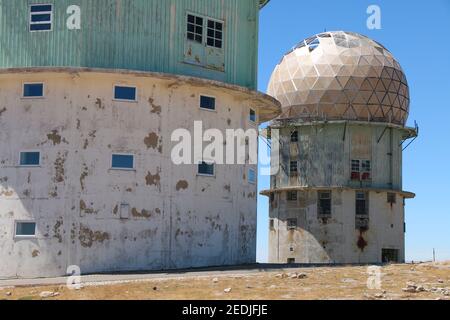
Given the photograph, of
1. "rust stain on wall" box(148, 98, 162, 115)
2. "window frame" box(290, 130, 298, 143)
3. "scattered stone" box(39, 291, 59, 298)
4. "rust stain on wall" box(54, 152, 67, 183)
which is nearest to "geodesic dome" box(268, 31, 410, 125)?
"window frame" box(290, 130, 298, 143)

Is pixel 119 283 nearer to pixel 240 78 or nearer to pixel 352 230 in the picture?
pixel 240 78

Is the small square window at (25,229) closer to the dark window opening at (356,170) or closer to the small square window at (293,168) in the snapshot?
the small square window at (293,168)

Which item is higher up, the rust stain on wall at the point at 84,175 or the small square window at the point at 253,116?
the small square window at the point at 253,116

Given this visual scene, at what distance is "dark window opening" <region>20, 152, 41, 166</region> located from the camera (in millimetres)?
26928

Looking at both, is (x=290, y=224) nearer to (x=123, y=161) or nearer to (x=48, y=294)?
(x=123, y=161)

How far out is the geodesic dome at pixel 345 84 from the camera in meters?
48.1

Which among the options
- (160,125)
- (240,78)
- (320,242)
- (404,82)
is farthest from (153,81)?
(404,82)

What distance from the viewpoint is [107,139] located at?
88.7ft

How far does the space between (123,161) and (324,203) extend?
74.2 feet

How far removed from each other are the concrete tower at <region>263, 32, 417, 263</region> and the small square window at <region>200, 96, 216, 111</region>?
19653 millimetres

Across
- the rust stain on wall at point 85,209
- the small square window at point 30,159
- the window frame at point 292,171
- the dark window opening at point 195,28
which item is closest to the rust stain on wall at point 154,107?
the dark window opening at point 195,28

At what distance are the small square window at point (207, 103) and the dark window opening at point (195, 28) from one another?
217 centimetres

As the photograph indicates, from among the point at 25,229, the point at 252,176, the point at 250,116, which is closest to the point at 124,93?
the point at 25,229

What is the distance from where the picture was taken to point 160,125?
27750mm
